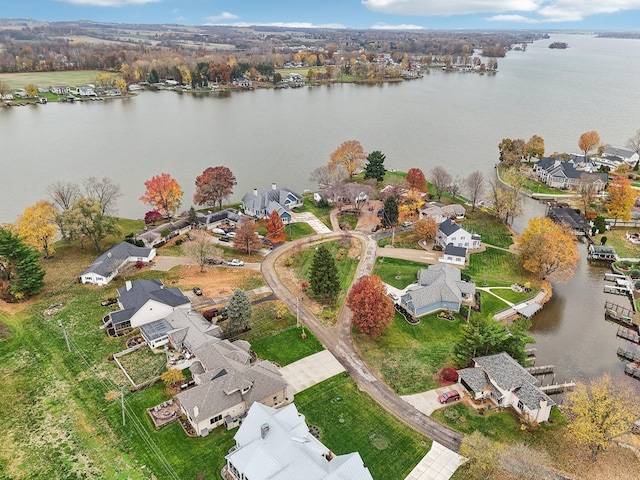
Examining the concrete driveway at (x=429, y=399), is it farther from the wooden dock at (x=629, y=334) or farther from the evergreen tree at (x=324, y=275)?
the wooden dock at (x=629, y=334)

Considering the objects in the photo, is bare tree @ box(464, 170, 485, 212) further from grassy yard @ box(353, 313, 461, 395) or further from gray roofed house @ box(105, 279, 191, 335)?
gray roofed house @ box(105, 279, 191, 335)

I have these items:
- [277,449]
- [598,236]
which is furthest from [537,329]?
[277,449]

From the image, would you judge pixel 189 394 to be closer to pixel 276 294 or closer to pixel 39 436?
pixel 39 436

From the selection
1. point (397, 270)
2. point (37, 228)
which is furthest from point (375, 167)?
point (37, 228)

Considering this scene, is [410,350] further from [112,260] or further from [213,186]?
[213,186]

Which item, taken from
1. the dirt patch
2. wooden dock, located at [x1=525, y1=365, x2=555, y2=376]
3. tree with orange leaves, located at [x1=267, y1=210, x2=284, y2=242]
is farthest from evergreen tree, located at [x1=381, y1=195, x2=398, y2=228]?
wooden dock, located at [x1=525, y1=365, x2=555, y2=376]

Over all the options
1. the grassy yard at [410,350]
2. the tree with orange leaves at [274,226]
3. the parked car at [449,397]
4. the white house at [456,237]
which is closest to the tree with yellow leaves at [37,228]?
the tree with orange leaves at [274,226]
